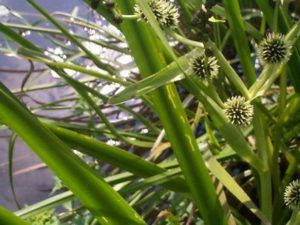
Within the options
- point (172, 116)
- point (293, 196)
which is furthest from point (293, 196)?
point (172, 116)

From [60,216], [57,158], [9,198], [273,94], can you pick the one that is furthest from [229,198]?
[9,198]

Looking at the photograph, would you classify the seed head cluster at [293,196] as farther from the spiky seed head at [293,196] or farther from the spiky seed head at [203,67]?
the spiky seed head at [203,67]

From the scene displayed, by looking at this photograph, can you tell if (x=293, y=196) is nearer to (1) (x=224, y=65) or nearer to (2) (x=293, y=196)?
(2) (x=293, y=196)

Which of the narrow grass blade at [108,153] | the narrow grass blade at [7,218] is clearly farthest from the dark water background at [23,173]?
the narrow grass blade at [7,218]

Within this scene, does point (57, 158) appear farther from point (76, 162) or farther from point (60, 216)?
point (60, 216)

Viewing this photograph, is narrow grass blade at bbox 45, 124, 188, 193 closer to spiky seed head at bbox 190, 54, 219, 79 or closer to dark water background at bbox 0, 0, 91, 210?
spiky seed head at bbox 190, 54, 219, 79
